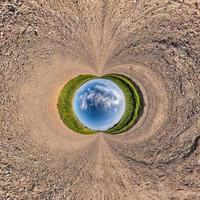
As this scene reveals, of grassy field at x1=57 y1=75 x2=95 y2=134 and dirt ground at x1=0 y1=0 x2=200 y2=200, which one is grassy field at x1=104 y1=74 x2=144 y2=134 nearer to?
dirt ground at x1=0 y1=0 x2=200 y2=200

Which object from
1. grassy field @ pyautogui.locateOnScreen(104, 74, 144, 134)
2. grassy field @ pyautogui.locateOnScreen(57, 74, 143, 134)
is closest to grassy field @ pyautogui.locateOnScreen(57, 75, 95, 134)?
grassy field @ pyautogui.locateOnScreen(57, 74, 143, 134)

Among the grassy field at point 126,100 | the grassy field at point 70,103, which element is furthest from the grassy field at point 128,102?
the grassy field at point 70,103

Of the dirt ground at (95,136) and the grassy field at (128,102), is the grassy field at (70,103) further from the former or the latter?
the grassy field at (128,102)

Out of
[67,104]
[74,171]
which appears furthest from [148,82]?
[74,171]

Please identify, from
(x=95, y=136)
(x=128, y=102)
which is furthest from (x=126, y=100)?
(x=95, y=136)

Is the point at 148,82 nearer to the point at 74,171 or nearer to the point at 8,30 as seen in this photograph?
the point at 74,171
